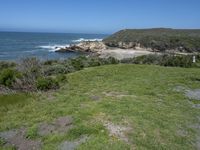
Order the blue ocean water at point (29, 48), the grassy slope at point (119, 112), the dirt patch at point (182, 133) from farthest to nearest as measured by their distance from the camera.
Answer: the blue ocean water at point (29, 48) < the dirt patch at point (182, 133) < the grassy slope at point (119, 112)

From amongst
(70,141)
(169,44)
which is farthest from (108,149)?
(169,44)

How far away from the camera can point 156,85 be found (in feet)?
38.2

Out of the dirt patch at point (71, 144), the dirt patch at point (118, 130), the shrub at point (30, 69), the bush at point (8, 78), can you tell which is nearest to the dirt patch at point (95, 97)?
the dirt patch at point (118, 130)

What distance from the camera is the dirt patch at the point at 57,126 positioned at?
6.39m

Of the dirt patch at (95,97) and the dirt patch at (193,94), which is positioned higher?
the dirt patch at (95,97)

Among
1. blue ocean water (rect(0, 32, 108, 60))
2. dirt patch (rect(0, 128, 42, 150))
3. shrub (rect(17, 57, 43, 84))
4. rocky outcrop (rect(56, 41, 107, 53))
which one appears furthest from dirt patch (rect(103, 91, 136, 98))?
rocky outcrop (rect(56, 41, 107, 53))

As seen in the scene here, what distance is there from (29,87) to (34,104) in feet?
7.62

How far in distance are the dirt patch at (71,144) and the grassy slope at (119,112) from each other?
130 mm

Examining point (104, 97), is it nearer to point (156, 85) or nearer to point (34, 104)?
point (34, 104)

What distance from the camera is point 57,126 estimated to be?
→ 6684 mm

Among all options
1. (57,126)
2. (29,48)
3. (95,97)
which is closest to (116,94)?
(95,97)

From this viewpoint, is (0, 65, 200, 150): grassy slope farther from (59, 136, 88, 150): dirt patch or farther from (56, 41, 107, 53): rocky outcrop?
(56, 41, 107, 53): rocky outcrop

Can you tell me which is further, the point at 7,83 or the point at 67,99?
the point at 7,83

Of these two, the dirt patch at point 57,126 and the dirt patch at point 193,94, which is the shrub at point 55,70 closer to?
the dirt patch at point 193,94
